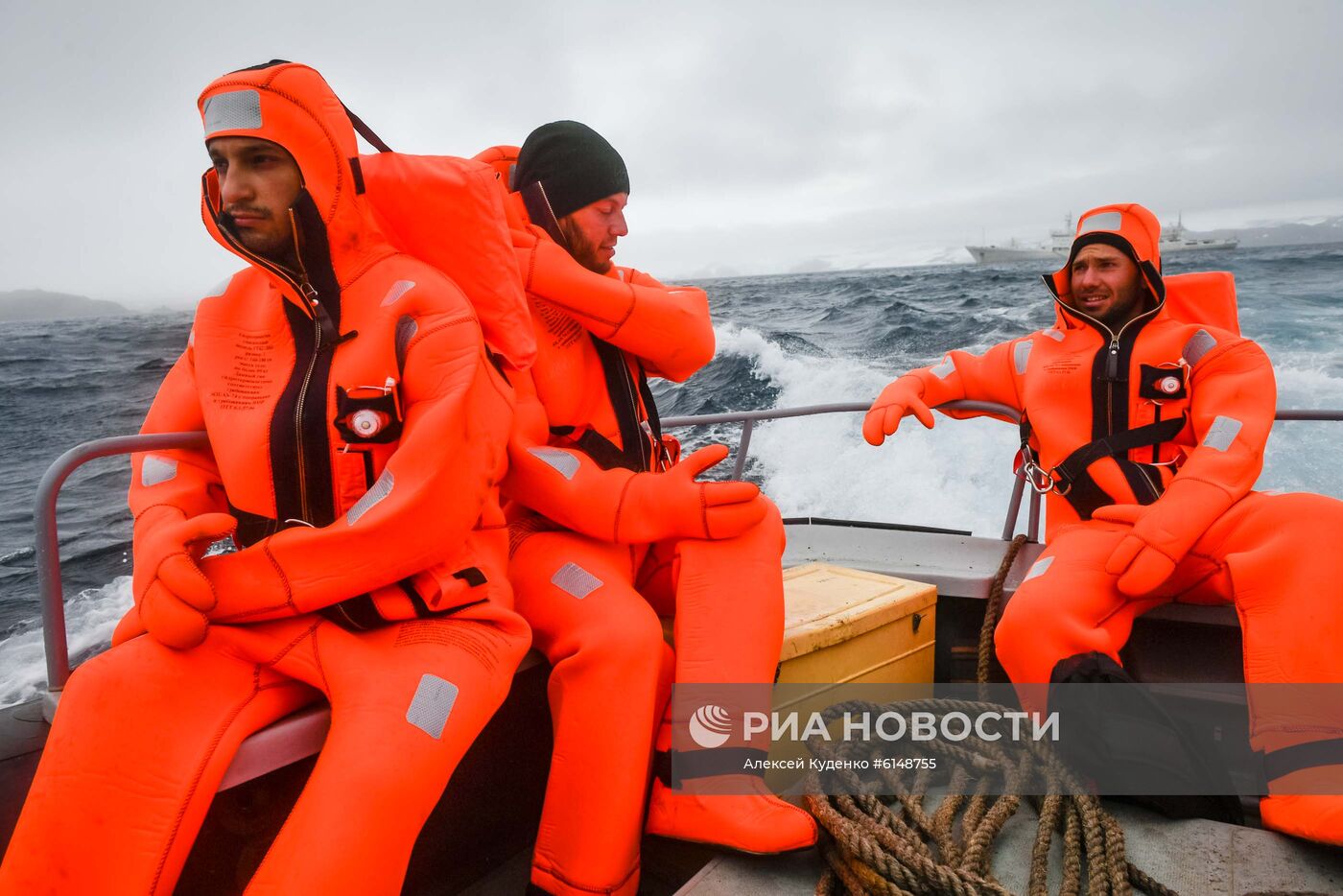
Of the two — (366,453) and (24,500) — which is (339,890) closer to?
(366,453)

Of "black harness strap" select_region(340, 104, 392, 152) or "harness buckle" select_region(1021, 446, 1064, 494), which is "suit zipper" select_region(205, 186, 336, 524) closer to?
"black harness strap" select_region(340, 104, 392, 152)

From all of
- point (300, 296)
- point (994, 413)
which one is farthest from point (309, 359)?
point (994, 413)

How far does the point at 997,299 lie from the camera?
1609cm

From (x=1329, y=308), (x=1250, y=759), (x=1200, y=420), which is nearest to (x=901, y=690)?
(x=1250, y=759)

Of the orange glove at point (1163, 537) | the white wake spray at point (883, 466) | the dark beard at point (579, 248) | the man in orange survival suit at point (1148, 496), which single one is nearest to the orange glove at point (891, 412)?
the man in orange survival suit at point (1148, 496)

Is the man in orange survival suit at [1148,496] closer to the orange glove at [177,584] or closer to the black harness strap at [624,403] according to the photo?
the black harness strap at [624,403]

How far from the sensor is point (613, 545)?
201 centimetres

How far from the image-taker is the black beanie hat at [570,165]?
2.09m

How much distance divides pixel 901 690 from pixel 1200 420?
1047mm

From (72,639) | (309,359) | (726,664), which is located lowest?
(72,639)

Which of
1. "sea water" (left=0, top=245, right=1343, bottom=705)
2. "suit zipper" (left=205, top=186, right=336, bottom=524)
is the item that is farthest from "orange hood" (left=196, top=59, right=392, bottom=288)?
"sea water" (left=0, top=245, right=1343, bottom=705)

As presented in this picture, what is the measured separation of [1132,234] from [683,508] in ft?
5.29

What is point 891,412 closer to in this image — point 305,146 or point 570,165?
point 570,165

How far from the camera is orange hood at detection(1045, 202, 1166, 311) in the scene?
2.52 m
